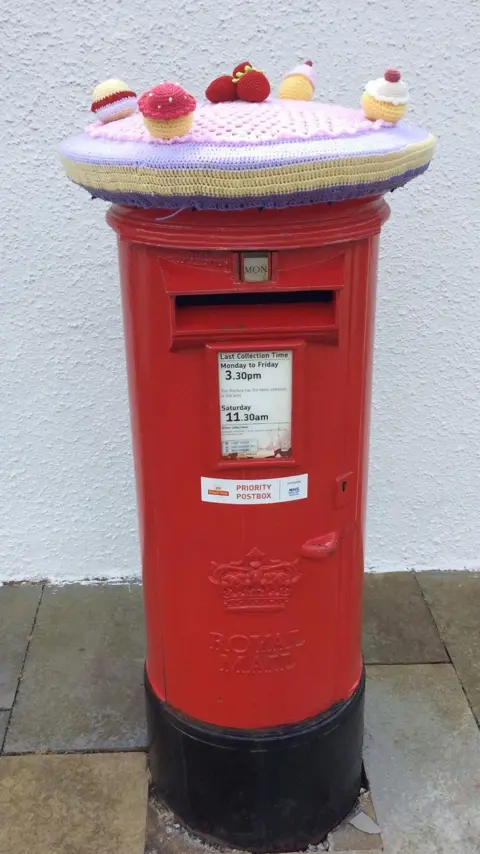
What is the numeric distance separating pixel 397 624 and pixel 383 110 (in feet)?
6.14

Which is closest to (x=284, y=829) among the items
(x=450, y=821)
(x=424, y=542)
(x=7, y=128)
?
(x=450, y=821)

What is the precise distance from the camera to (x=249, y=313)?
1.46 meters

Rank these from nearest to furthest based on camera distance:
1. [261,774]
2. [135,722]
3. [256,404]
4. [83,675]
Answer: [256,404], [261,774], [135,722], [83,675]

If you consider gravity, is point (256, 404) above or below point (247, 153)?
below

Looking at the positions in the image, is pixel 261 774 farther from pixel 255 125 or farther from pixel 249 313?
pixel 255 125

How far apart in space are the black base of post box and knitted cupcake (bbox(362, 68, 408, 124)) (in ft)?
4.62

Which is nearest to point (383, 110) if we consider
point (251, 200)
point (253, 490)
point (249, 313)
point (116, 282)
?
point (251, 200)

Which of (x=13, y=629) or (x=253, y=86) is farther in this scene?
(x=13, y=629)

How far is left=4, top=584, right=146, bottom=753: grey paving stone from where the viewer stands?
227 cm

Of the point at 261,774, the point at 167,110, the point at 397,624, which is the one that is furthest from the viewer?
the point at 397,624

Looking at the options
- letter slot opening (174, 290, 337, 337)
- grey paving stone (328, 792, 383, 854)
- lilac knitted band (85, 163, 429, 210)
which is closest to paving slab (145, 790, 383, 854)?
grey paving stone (328, 792, 383, 854)

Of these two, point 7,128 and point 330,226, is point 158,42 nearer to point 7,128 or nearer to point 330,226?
point 7,128

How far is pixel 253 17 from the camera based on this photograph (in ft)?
7.46

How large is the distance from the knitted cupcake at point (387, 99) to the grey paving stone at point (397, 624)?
1791 millimetres
